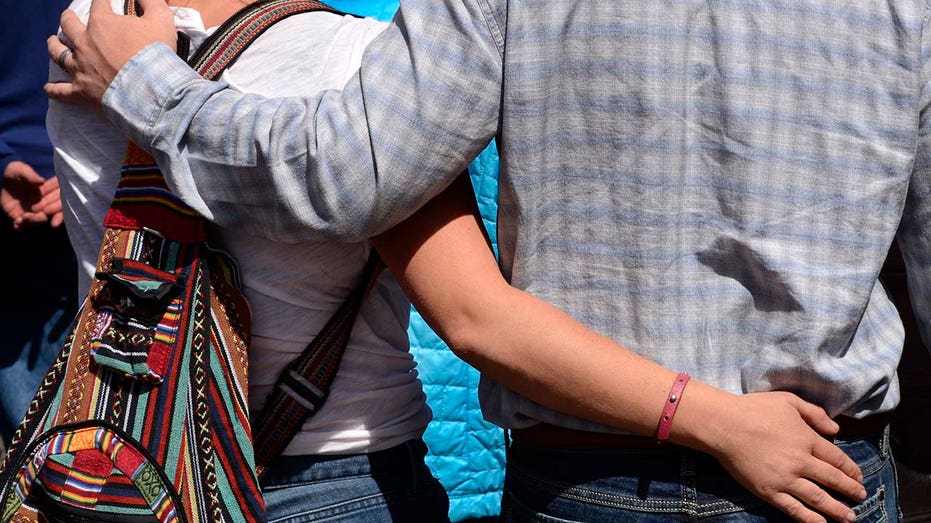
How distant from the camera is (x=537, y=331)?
1.11m

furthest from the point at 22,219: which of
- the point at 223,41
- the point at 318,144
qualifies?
the point at 318,144

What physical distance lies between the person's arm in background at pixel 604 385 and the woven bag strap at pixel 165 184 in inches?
11.0

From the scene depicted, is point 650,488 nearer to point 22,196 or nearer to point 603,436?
point 603,436

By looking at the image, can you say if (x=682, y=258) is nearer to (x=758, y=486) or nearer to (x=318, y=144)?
(x=758, y=486)

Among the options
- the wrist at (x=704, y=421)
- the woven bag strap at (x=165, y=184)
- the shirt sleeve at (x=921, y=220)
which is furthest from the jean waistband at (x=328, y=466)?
the shirt sleeve at (x=921, y=220)

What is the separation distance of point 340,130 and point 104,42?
1.12 feet

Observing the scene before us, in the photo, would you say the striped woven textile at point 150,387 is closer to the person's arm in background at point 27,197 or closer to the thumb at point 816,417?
the thumb at point 816,417

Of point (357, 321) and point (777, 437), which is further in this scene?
point (357, 321)

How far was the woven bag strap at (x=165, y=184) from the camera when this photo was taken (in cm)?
120

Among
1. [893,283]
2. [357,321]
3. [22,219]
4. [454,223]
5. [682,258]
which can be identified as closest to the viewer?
[682,258]

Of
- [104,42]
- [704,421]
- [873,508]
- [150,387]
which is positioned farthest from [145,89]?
[873,508]

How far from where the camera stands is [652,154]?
1086 millimetres

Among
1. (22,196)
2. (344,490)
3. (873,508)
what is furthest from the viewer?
(22,196)

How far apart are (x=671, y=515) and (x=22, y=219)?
1929 mm
